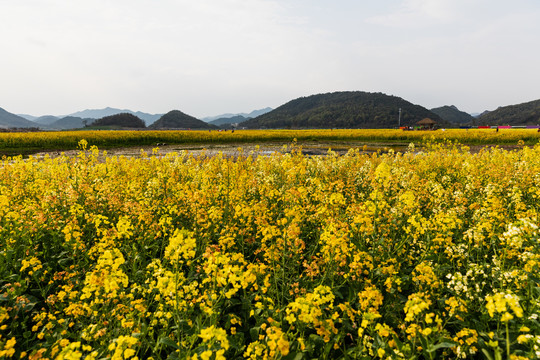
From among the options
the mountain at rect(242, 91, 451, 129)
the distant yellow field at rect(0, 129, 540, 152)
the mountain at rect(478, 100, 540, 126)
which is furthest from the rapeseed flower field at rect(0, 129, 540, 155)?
the mountain at rect(478, 100, 540, 126)

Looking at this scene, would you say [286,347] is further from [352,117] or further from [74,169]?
[352,117]

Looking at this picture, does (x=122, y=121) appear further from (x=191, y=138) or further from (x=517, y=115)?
(x=517, y=115)

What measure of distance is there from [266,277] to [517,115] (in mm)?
219618

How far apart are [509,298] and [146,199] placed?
5082mm

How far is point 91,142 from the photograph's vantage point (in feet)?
100

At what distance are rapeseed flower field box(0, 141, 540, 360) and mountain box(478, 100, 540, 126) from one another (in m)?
170

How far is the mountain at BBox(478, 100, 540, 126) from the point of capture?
141500 mm

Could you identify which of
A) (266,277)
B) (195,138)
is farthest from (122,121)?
(266,277)

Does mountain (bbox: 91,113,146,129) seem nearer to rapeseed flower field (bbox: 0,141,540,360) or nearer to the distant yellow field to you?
the distant yellow field

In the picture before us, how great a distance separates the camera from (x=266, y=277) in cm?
277

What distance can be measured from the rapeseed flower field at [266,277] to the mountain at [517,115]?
170 m

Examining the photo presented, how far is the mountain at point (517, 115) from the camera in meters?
142

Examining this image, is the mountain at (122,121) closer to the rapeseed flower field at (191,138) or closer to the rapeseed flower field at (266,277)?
the rapeseed flower field at (191,138)

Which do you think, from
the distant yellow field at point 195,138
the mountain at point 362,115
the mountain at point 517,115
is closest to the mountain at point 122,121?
the mountain at point 362,115
